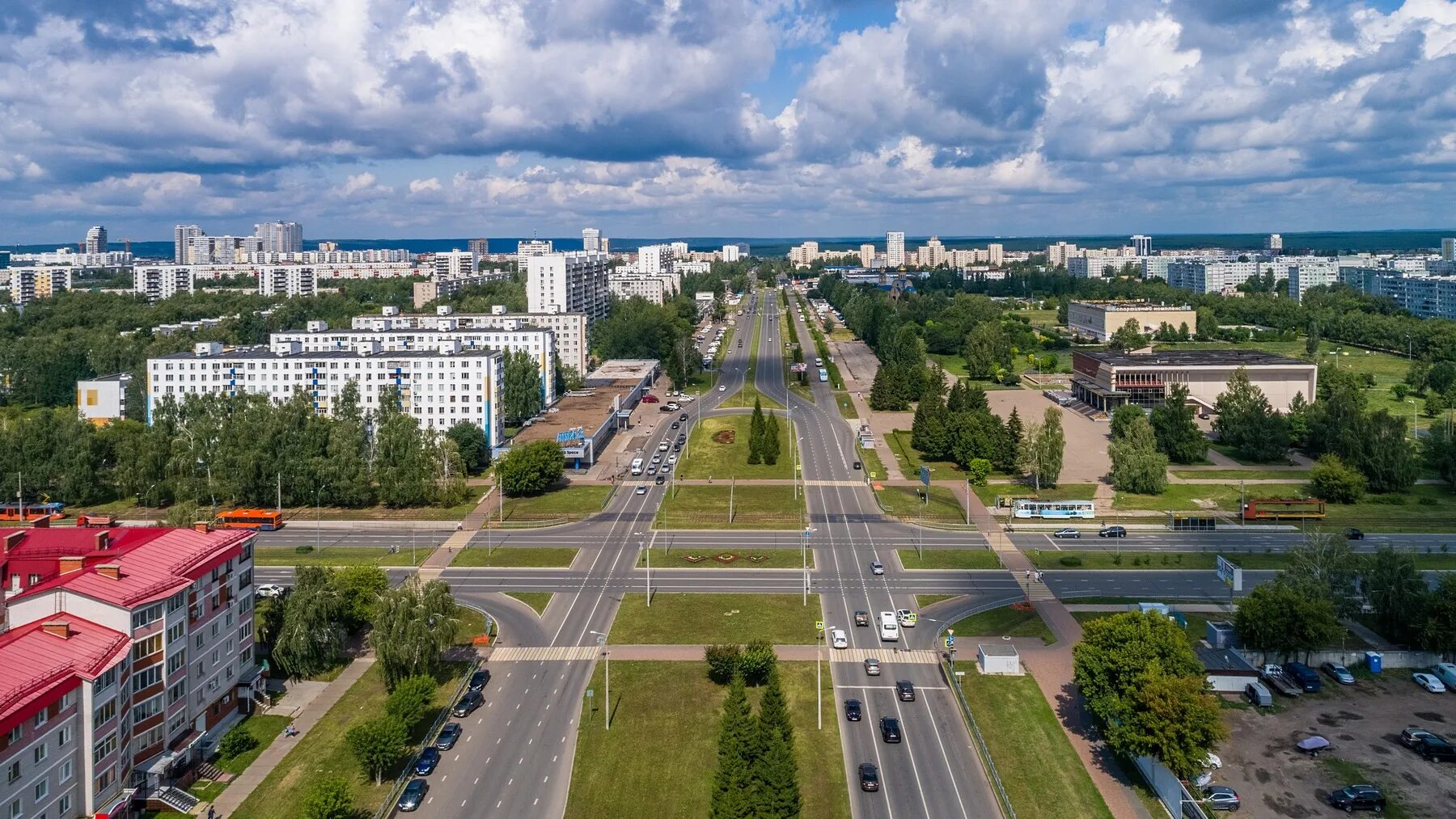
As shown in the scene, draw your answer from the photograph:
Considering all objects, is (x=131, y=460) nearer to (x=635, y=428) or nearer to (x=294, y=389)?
(x=294, y=389)

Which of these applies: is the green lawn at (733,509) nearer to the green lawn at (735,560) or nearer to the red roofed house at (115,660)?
the green lawn at (735,560)

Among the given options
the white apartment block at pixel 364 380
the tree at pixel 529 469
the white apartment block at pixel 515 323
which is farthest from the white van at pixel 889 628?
the white apartment block at pixel 515 323

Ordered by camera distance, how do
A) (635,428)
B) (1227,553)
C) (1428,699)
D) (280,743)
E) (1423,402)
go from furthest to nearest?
(1423,402) → (635,428) → (1227,553) → (1428,699) → (280,743)

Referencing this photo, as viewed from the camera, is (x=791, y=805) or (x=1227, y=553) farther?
(x=1227, y=553)

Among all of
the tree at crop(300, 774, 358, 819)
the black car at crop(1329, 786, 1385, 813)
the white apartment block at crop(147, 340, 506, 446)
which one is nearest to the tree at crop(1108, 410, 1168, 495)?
the black car at crop(1329, 786, 1385, 813)

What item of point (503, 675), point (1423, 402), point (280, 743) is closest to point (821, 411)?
point (1423, 402)

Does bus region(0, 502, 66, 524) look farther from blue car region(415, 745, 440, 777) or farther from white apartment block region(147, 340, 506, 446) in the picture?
blue car region(415, 745, 440, 777)
